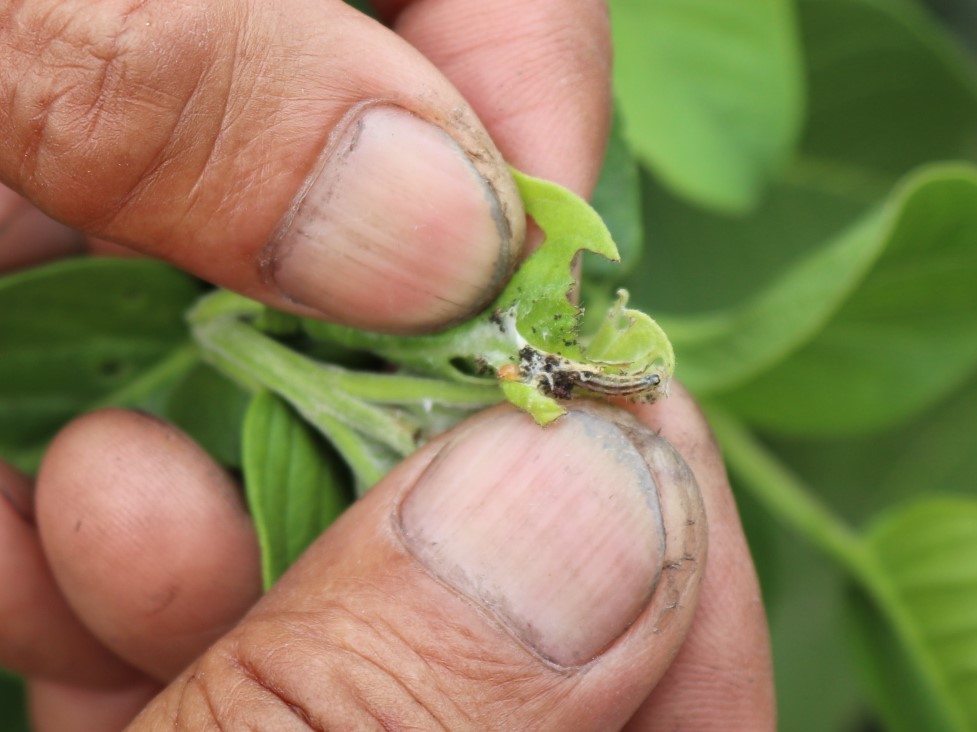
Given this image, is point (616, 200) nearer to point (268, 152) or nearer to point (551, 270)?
point (551, 270)

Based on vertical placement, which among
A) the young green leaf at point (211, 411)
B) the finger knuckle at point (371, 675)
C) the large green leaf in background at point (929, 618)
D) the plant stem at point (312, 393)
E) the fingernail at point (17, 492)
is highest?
the plant stem at point (312, 393)

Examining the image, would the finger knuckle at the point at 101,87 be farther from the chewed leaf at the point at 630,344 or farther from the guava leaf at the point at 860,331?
the guava leaf at the point at 860,331

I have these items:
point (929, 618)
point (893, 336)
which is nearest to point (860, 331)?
point (893, 336)

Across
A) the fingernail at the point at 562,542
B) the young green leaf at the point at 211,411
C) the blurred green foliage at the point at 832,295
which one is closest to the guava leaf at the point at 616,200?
the blurred green foliage at the point at 832,295

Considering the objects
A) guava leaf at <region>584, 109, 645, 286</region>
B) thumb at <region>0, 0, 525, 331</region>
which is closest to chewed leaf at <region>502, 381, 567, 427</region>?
thumb at <region>0, 0, 525, 331</region>

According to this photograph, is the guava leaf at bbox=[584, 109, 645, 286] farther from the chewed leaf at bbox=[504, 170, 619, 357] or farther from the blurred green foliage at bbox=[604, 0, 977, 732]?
the chewed leaf at bbox=[504, 170, 619, 357]

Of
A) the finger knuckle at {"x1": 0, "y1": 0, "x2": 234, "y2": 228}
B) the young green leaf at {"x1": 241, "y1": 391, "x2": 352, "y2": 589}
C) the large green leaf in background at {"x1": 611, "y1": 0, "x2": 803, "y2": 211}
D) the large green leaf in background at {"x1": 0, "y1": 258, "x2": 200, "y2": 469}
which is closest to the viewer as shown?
the finger knuckle at {"x1": 0, "y1": 0, "x2": 234, "y2": 228}
